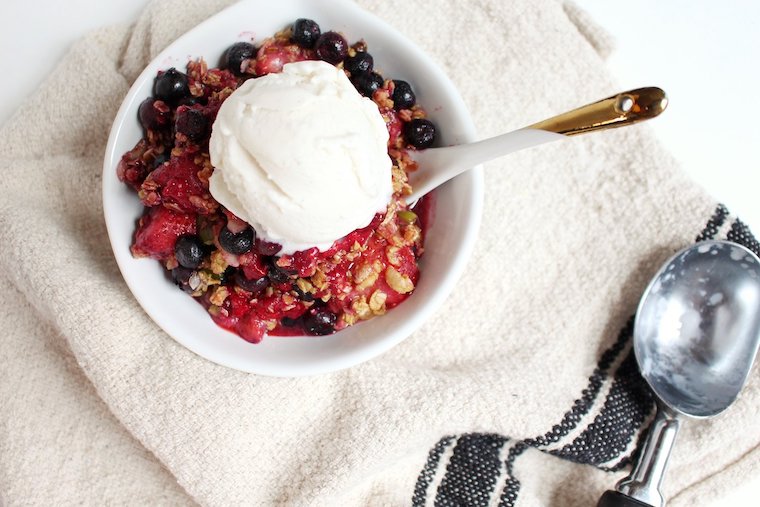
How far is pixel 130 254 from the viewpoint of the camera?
1.51 meters

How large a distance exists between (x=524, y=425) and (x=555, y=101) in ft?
2.60

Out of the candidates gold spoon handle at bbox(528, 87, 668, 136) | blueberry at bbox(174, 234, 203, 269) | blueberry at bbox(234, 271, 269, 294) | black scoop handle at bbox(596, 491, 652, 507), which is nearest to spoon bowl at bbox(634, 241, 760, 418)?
black scoop handle at bbox(596, 491, 652, 507)

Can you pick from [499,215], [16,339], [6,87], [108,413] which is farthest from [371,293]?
[6,87]

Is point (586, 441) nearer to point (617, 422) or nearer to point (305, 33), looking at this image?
point (617, 422)

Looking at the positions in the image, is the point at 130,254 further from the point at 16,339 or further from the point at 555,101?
the point at 555,101

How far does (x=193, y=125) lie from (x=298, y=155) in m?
0.25

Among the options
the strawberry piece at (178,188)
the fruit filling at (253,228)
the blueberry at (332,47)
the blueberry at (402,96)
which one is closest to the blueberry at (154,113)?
the fruit filling at (253,228)

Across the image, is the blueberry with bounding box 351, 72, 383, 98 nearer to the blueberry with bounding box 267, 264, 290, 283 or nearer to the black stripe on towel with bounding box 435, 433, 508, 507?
the blueberry with bounding box 267, 264, 290, 283

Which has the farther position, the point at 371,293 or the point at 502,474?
the point at 502,474

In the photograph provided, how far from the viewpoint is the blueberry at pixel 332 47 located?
60.7 inches

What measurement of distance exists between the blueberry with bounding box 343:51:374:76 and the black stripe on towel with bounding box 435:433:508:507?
0.90m

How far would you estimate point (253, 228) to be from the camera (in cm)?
142

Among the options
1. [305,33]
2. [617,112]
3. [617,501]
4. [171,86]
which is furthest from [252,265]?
[617,501]

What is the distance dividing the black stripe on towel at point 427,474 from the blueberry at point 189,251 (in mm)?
751
